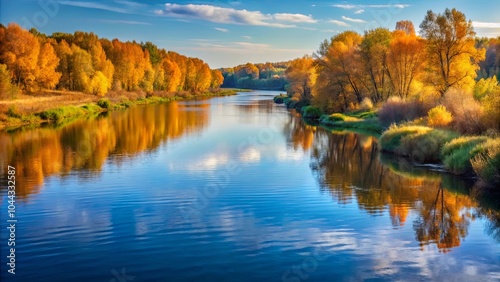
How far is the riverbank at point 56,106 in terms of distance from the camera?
40219mm

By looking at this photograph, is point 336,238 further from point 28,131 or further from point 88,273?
point 28,131

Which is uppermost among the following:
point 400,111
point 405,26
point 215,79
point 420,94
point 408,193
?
point 405,26

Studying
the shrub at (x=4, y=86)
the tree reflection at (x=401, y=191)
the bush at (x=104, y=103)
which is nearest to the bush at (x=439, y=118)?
the tree reflection at (x=401, y=191)

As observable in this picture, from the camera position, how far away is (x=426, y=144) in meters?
24.5

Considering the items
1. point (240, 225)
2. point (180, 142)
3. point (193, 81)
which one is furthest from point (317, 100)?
point (193, 81)

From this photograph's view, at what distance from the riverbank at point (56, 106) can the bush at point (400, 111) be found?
31.4m

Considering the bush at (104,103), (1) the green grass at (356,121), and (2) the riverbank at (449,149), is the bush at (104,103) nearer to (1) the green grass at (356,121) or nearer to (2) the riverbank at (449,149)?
(1) the green grass at (356,121)

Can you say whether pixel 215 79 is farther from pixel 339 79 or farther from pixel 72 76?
pixel 339 79

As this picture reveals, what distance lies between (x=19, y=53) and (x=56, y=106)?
10.8 meters

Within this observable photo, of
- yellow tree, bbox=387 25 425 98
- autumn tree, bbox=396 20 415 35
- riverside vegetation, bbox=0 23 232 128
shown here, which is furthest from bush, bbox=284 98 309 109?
riverside vegetation, bbox=0 23 232 128

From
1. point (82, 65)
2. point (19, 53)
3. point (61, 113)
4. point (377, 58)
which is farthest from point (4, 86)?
point (377, 58)

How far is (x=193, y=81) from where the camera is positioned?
408ft

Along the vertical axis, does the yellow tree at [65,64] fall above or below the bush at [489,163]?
above

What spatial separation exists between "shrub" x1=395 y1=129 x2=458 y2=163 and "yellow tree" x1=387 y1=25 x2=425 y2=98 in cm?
2286
